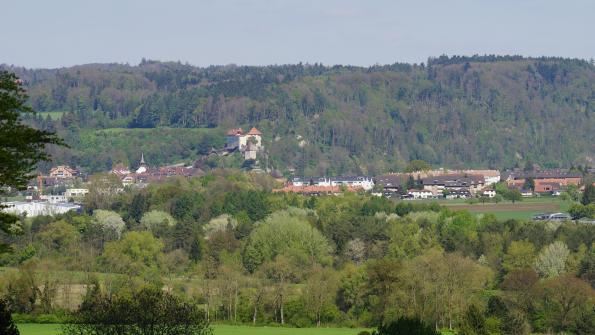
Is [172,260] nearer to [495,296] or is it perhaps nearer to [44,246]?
[44,246]

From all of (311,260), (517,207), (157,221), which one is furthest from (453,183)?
(311,260)

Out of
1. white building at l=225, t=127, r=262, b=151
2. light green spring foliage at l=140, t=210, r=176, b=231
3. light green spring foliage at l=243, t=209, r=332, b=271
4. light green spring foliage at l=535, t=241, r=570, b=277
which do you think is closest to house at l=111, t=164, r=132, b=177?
white building at l=225, t=127, r=262, b=151

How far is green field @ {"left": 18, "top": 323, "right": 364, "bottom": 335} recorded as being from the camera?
5003 centimetres

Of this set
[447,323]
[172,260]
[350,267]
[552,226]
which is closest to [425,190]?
[552,226]

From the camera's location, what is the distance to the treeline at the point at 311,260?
57188mm

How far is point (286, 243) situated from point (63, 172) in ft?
321

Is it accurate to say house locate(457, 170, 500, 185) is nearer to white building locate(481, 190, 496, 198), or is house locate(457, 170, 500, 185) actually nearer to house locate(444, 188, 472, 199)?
Result: house locate(444, 188, 472, 199)

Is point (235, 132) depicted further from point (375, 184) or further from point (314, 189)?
point (314, 189)

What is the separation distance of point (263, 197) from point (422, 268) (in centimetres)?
4472

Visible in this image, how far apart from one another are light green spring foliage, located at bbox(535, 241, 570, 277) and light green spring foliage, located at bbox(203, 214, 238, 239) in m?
24.7

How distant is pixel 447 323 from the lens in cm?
5588

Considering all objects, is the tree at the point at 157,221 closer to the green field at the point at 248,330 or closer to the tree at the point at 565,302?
the green field at the point at 248,330

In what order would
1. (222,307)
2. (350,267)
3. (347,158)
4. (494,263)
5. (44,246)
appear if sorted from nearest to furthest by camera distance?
(222,307) → (350,267) → (494,263) → (44,246) → (347,158)

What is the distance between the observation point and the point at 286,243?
80.2 m
